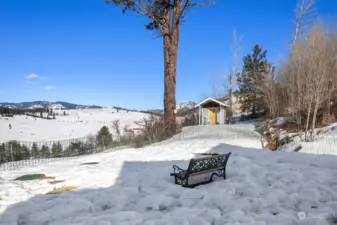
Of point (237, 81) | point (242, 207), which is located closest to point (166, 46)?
point (242, 207)

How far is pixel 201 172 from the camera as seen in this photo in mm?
5586

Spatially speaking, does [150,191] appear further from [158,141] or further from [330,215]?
[158,141]

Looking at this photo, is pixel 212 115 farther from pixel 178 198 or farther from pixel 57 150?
pixel 178 198

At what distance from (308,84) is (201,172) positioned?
9906 millimetres

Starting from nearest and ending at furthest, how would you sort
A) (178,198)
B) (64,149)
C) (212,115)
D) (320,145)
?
(178,198) → (320,145) → (64,149) → (212,115)

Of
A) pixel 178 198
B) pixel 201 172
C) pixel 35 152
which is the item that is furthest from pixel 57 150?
pixel 178 198

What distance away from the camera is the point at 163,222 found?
359cm

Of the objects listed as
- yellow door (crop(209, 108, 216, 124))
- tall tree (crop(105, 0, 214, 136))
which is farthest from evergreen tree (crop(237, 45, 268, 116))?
tall tree (crop(105, 0, 214, 136))

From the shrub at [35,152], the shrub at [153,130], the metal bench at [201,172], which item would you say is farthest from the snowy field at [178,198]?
the shrub at [35,152]

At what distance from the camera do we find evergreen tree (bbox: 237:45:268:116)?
1186 inches

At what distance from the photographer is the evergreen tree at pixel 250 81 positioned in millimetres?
30125

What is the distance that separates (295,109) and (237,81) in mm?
18009

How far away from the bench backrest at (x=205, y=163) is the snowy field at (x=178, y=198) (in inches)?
14.1

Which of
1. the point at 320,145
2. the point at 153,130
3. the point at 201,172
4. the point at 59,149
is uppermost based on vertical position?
the point at 153,130
